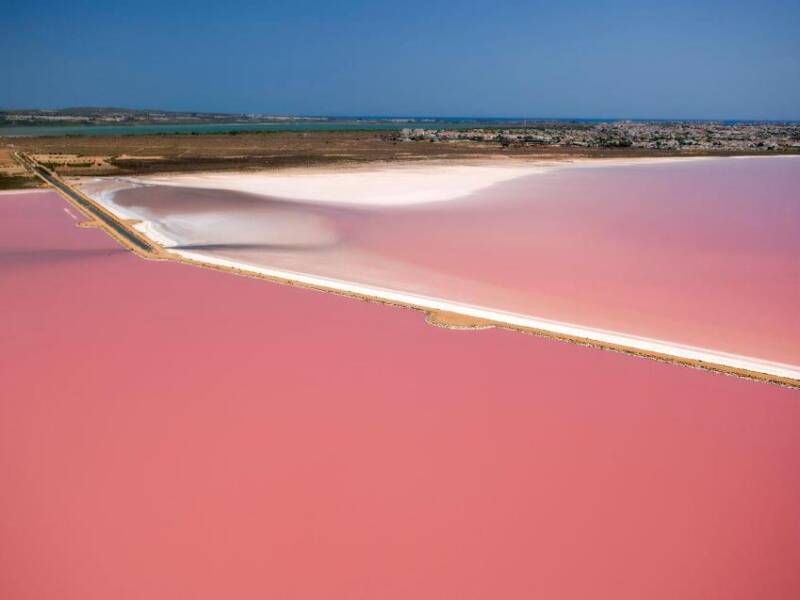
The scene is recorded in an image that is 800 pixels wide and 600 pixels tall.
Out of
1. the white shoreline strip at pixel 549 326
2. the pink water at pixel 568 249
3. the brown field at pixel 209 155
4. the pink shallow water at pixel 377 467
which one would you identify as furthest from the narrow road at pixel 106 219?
the pink shallow water at pixel 377 467

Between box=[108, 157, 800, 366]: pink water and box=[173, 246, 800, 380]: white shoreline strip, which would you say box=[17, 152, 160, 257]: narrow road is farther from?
box=[173, 246, 800, 380]: white shoreline strip

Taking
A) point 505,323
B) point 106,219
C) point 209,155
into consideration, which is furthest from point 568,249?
point 209,155

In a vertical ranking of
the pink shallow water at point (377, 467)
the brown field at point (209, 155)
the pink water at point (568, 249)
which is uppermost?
the brown field at point (209, 155)

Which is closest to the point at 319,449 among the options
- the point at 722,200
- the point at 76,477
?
the point at 76,477

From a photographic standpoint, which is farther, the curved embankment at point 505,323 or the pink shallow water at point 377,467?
the curved embankment at point 505,323

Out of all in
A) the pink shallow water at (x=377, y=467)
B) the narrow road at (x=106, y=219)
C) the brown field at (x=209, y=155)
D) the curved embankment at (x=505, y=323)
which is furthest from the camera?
the brown field at (x=209, y=155)

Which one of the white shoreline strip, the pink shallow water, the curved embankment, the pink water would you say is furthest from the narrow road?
the pink shallow water

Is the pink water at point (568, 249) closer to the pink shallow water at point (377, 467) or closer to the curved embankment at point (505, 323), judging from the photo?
the curved embankment at point (505, 323)
